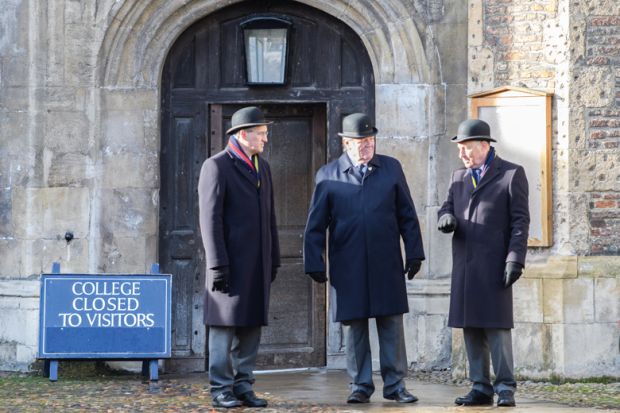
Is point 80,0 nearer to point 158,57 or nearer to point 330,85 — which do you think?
point 158,57

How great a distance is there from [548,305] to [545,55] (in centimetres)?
200

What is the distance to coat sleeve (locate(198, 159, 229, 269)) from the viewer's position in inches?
330

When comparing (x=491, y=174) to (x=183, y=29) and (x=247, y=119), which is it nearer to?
(x=247, y=119)

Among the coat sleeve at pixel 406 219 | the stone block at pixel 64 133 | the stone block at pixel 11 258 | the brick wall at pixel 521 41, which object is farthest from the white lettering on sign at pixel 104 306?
the brick wall at pixel 521 41

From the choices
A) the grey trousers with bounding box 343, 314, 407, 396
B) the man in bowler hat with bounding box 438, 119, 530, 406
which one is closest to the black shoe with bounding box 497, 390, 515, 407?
the man in bowler hat with bounding box 438, 119, 530, 406

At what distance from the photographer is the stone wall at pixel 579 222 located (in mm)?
10234

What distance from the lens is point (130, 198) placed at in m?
11.4

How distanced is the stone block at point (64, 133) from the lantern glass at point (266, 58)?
5.11ft

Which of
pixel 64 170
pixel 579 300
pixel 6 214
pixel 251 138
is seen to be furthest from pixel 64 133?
pixel 579 300

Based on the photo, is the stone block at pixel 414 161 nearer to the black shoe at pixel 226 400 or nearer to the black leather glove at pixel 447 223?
the black leather glove at pixel 447 223

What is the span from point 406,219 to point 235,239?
1.19 metres

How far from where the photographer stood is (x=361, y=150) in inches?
349

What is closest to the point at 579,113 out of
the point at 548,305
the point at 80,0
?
the point at 548,305

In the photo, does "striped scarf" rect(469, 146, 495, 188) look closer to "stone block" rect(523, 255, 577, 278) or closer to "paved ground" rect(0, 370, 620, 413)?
"paved ground" rect(0, 370, 620, 413)
